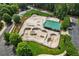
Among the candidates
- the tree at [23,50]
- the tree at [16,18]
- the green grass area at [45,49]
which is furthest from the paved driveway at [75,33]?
the tree at [16,18]

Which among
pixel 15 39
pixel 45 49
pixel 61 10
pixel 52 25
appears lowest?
pixel 45 49

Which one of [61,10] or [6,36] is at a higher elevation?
[61,10]

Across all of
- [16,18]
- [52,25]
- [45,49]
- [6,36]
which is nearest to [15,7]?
[16,18]

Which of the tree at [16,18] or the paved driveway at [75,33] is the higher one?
the tree at [16,18]

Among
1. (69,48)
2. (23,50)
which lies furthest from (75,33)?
(23,50)

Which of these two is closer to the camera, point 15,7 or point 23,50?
point 23,50

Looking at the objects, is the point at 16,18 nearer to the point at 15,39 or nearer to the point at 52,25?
the point at 15,39

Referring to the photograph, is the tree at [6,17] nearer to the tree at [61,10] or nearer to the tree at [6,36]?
the tree at [6,36]
